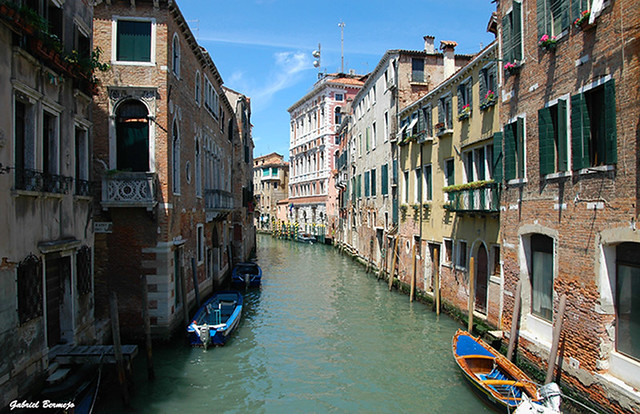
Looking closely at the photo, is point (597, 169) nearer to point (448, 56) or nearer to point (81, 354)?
point (81, 354)

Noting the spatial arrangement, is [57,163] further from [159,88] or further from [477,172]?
[477,172]

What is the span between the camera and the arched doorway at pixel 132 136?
10.8 m

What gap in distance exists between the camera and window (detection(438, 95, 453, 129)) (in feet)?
46.5

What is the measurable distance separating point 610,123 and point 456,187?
6.05 meters

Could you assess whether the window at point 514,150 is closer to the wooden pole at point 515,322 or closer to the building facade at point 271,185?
the wooden pole at point 515,322

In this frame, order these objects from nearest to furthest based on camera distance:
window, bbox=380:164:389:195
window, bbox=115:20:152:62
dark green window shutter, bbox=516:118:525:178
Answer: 1. dark green window shutter, bbox=516:118:525:178
2. window, bbox=115:20:152:62
3. window, bbox=380:164:389:195

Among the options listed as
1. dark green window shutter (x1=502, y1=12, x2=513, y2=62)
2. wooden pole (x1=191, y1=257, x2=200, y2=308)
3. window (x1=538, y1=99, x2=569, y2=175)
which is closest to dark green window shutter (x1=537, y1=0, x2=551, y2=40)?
dark green window shutter (x1=502, y1=12, x2=513, y2=62)

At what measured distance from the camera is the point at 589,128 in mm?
7199

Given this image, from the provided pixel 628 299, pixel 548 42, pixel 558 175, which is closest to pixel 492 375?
pixel 628 299

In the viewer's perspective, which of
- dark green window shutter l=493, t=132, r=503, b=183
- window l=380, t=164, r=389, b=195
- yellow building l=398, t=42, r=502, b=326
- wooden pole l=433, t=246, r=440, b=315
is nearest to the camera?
dark green window shutter l=493, t=132, r=503, b=183

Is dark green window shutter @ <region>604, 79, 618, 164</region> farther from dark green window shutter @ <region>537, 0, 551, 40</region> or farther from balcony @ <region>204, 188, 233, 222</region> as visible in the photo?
balcony @ <region>204, 188, 233, 222</region>

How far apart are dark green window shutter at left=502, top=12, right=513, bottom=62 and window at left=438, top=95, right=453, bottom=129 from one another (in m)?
4.26

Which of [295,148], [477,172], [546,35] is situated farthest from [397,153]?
[295,148]

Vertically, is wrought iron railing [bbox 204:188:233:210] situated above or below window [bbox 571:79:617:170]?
below
